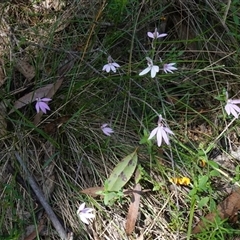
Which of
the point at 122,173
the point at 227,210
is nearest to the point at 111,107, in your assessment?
the point at 122,173

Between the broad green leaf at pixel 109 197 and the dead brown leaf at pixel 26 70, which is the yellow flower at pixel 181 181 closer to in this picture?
the broad green leaf at pixel 109 197

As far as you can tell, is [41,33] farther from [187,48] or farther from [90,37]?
[187,48]

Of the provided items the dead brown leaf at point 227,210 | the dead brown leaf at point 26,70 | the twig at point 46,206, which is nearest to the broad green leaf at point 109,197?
the twig at point 46,206

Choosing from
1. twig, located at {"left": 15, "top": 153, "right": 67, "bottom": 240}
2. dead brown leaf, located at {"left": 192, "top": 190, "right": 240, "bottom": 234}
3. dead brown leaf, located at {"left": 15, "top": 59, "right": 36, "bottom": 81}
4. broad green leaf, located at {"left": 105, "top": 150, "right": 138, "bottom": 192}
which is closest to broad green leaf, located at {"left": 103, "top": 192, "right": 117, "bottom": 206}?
broad green leaf, located at {"left": 105, "top": 150, "right": 138, "bottom": 192}

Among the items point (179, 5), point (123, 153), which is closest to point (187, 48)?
point (179, 5)

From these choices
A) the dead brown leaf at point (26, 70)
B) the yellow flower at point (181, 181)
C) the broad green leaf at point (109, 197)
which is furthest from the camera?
the dead brown leaf at point (26, 70)

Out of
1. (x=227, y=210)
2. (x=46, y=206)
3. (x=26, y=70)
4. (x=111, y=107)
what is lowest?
(x=227, y=210)

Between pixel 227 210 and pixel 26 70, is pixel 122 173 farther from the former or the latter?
pixel 26 70
